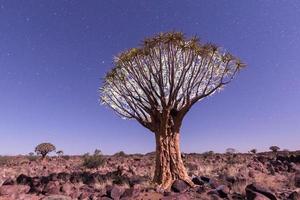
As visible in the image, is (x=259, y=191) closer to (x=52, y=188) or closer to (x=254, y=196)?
(x=254, y=196)

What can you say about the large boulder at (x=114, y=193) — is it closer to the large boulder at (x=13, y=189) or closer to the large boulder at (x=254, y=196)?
the large boulder at (x=13, y=189)

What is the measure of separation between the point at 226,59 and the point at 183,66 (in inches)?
71.5

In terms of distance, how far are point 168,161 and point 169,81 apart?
2891 millimetres

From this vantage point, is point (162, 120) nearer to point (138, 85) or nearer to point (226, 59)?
point (138, 85)

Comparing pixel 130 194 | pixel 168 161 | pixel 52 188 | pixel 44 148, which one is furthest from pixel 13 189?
pixel 44 148

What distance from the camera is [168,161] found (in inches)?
489

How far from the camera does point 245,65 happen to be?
13.2 metres

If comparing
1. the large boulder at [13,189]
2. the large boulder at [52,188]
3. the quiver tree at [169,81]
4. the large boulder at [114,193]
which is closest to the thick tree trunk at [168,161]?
the quiver tree at [169,81]

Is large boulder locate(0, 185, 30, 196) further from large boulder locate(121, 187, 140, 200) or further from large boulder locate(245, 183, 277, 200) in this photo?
large boulder locate(245, 183, 277, 200)

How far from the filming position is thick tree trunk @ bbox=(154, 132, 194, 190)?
12242 mm

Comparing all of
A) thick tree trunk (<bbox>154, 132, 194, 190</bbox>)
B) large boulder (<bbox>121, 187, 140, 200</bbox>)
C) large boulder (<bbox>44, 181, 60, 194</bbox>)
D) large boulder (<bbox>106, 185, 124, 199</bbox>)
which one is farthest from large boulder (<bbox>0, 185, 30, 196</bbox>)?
thick tree trunk (<bbox>154, 132, 194, 190</bbox>)

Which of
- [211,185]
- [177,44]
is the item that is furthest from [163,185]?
[177,44]

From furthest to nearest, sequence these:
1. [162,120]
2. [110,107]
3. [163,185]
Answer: [110,107] < [162,120] < [163,185]

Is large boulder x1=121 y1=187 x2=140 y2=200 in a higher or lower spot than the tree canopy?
lower
